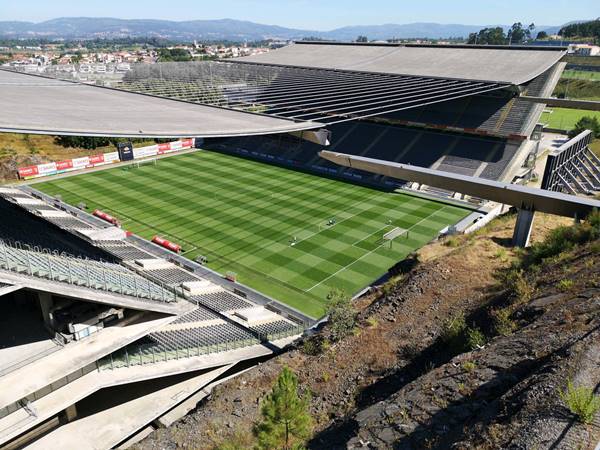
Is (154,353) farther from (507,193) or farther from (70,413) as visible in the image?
(507,193)

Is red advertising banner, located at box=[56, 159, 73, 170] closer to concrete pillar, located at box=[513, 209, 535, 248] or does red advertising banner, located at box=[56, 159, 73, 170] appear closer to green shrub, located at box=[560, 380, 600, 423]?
concrete pillar, located at box=[513, 209, 535, 248]

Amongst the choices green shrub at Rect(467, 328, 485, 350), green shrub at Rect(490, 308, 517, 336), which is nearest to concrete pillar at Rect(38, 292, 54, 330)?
green shrub at Rect(467, 328, 485, 350)

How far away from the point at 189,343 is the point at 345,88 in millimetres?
33833

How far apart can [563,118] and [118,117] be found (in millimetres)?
78962

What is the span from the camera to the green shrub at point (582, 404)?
25.2 ft

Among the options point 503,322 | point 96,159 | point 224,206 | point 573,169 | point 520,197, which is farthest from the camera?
point 96,159

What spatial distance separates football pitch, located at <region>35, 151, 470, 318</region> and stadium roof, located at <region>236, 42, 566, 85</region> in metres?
21.8

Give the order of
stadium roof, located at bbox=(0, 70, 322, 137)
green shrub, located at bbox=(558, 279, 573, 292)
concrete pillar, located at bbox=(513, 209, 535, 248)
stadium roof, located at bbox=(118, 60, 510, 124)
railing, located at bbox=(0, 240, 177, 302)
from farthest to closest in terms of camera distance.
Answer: stadium roof, located at bbox=(118, 60, 510, 124) < concrete pillar, located at bbox=(513, 209, 535, 248) < stadium roof, located at bbox=(0, 70, 322, 137) < railing, located at bbox=(0, 240, 177, 302) < green shrub, located at bbox=(558, 279, 573, 292)

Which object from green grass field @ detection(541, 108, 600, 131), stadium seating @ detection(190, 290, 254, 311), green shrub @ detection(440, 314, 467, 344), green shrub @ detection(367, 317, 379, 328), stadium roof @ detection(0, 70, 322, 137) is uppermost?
stadium roof @ detection(0, 70, 322, 137)

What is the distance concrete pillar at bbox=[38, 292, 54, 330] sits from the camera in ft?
51.9

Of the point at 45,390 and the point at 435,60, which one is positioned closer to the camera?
the point at 45,390

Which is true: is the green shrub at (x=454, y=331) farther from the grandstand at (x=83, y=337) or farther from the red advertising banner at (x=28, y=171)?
the red advertising banner at (x=28, y=171)

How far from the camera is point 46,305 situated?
16.0 metres

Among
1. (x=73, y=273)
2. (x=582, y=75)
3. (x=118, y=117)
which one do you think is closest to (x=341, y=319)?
(x=73, y=273)
